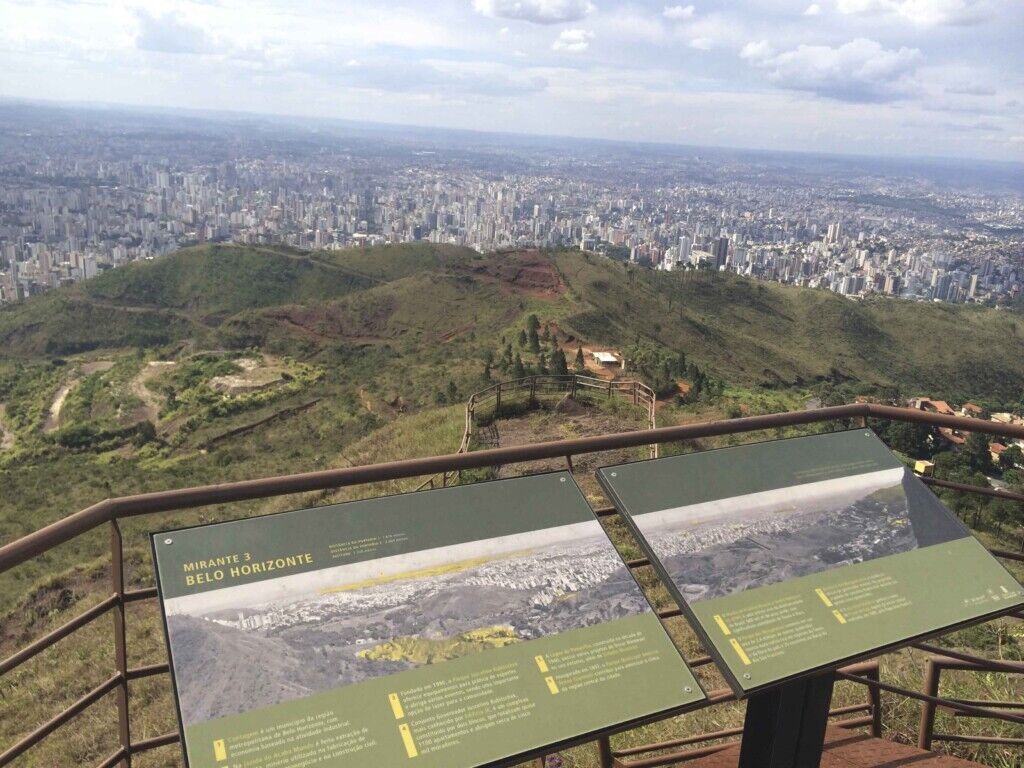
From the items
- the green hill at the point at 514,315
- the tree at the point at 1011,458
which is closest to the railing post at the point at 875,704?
the tree at the point at 1011,458

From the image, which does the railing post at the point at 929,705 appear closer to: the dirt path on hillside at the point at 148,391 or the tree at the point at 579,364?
the tree at the point at 579,364

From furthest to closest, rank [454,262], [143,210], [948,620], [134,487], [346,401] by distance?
1. [143,210]
2. [454,262]
3. [346,401]
4. [134,487]
5. [948,620]

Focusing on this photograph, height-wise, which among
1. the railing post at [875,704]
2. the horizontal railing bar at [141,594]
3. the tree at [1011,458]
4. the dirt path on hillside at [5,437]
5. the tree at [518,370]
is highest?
Result: the horizontal railing bar at [141,594]

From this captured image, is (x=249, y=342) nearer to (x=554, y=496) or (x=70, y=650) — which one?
(x=70, y=650)

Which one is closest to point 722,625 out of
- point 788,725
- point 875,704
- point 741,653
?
point 741,653

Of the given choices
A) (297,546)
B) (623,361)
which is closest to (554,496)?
(297,546)

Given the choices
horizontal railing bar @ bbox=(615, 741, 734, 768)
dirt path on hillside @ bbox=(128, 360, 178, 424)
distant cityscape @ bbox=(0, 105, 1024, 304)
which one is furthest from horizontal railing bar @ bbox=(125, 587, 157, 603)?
distant cityscape @ bbox=(0, 105, 1024, 304)
